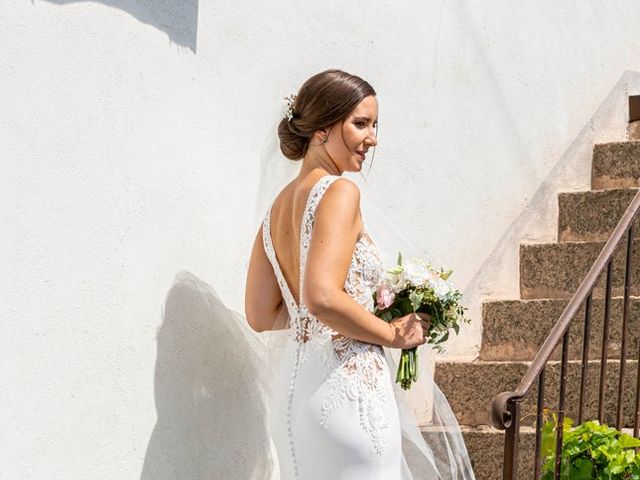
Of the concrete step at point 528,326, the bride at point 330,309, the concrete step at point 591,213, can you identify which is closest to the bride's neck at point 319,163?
the bride at point 330,309

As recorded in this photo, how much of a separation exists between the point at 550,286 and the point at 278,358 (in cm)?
239

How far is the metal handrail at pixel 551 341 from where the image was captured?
356cm

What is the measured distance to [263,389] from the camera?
395cm

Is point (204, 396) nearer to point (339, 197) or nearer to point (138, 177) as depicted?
point (138, 177)

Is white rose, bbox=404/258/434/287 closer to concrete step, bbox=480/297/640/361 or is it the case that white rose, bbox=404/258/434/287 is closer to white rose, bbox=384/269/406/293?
white rose, bbox=384/269/406/293

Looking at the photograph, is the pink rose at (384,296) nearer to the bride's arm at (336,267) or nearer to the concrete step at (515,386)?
the bride's arm at (336,267)

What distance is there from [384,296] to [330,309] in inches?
9.6

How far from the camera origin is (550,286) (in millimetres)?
5637

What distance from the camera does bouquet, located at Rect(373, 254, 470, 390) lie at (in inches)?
129

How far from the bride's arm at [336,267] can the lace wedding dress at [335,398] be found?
62 mm

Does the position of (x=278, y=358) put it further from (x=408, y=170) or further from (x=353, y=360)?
(x=408, y=170)

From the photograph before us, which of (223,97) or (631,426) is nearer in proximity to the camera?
(223,97)

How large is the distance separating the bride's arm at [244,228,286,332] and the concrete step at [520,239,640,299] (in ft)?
7.59

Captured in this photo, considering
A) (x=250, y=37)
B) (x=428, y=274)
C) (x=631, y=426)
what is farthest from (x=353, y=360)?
(x=631, y=426)
